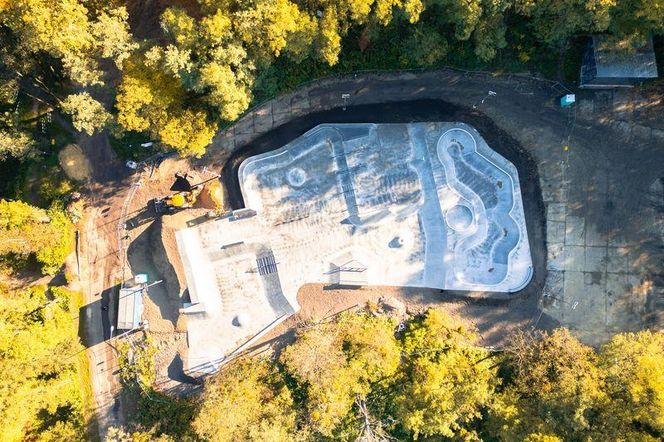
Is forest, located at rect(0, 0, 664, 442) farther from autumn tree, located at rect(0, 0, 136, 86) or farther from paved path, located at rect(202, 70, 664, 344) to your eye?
paved path, located at rect(202, 70, 664, 344)

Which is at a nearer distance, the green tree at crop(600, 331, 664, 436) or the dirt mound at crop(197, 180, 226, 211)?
the green tree at crop(600, 331, 664, 436)

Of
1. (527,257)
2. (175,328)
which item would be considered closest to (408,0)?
(527,257)

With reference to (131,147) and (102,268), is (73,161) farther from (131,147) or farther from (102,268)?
(102,268)

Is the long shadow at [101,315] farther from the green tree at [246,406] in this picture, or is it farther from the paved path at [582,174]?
the paved path at [582,174]

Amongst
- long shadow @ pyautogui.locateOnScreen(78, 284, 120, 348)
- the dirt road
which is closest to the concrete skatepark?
the dirt road

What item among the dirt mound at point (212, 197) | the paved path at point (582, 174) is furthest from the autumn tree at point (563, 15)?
the dirt mound at point (212, 197)

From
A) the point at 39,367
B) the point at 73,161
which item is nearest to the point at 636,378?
the point at 39,367

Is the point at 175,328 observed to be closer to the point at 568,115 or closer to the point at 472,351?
the point at 472,351

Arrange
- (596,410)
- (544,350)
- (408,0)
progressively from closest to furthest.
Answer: (408,0), (596,410), (544,350)
